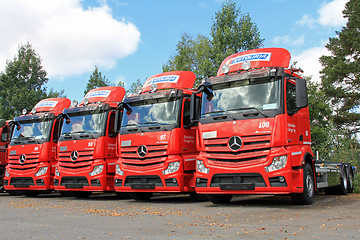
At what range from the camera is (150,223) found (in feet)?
24.8

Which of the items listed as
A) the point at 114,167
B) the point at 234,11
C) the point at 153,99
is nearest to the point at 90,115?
the point at 114,167

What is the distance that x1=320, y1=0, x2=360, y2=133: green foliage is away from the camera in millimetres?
34875

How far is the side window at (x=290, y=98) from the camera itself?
959 cm

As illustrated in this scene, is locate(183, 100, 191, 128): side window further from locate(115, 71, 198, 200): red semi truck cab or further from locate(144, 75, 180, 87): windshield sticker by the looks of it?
locate(144, 75, 180, 87): windshield sticker

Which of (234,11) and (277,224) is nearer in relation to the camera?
(277,224)

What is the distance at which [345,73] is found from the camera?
35.3 meters

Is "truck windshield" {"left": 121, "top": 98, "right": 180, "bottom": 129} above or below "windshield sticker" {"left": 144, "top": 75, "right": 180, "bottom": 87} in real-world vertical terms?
below

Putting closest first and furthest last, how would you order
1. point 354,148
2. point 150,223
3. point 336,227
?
point 336,227 < point 150,223 < point 354,148

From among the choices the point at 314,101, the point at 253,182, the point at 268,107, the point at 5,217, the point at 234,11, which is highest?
the point at 234,11

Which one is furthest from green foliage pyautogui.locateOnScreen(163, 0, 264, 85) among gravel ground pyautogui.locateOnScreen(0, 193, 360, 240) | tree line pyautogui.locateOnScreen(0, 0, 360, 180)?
gravel ground pyautogui.locateOnScreen(0, 193, 360, 240)

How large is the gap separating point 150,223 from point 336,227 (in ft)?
10.4

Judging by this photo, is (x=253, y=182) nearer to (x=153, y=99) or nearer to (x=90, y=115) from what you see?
(x=153, y=99)

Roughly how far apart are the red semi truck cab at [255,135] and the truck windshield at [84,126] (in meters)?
4.18

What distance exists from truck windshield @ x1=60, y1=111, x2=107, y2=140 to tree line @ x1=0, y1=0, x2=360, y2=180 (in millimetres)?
10178
